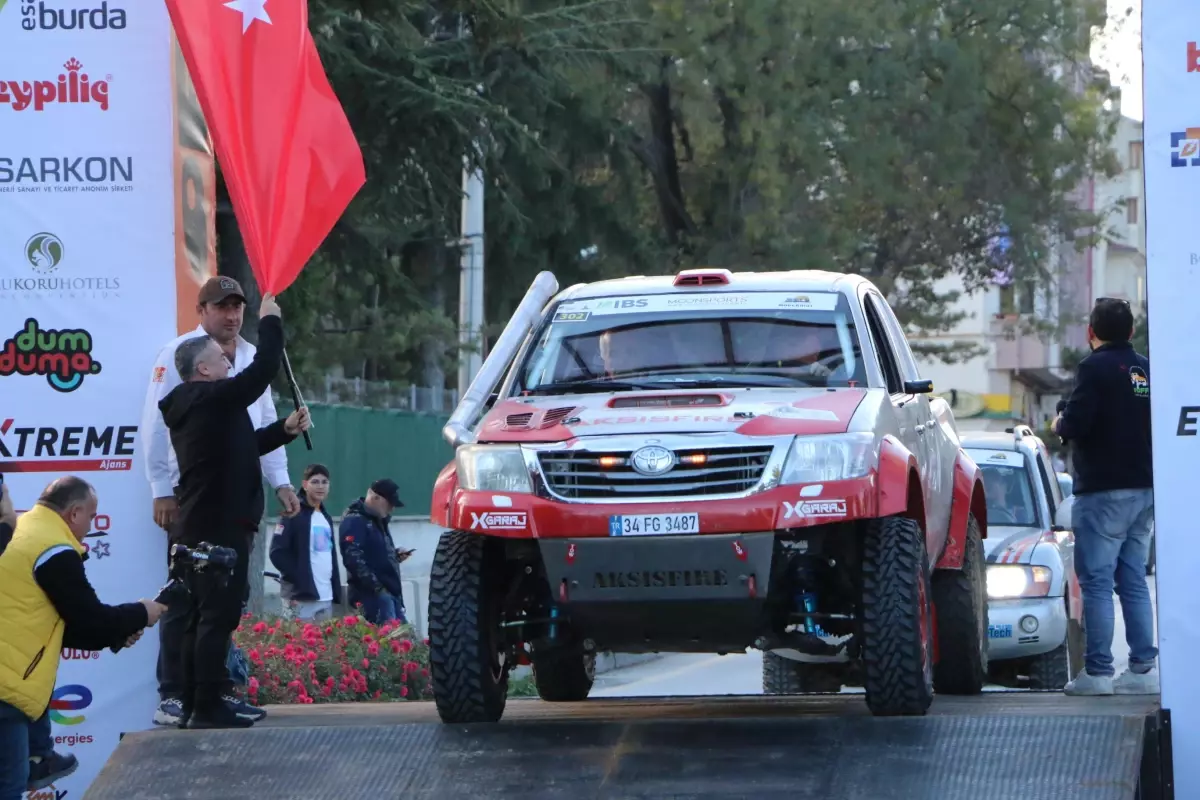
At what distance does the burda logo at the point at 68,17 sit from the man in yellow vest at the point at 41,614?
299cm

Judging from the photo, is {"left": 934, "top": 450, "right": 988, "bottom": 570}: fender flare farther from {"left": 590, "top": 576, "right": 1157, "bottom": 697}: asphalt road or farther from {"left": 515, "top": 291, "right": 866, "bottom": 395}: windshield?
{"left": 590, "top": 576, "right": 1157, "bottom": 697}: asphalt road

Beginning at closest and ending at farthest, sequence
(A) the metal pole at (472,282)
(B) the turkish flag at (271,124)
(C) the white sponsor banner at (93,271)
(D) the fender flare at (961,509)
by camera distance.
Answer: (B) the turkish flag at (271,124), (C) the white sponsor banner at (93,271), (D) the fender flare at (961,509), (A) the metal pole at (472,282)

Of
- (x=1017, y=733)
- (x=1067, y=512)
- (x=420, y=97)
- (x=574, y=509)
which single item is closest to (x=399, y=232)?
(x=420, y=97)

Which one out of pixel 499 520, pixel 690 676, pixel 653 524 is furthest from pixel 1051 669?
pixel 499 520

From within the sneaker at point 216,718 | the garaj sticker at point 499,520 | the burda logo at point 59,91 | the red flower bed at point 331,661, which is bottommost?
the red flower bed at point 331,661

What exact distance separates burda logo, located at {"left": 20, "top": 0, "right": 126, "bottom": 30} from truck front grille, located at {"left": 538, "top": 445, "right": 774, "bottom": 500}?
3.37m

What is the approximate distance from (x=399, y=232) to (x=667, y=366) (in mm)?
7575

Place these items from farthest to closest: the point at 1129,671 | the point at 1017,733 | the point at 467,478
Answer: the point at 1129,671
the point at 467,478
the point at 1017,733

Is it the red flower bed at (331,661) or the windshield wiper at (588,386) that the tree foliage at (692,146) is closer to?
the red flower bed at (331,661)

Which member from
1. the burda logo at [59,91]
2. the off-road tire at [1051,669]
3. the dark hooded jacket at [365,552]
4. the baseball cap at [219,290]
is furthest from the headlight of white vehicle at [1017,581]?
the burda logo at [59,91]

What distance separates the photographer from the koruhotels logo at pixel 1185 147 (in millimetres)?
7742

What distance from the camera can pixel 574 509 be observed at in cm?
777

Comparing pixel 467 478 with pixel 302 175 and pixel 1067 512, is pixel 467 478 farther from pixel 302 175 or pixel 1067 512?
pixel 1067 512

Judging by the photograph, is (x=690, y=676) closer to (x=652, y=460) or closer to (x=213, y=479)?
(x=213, y=479)
